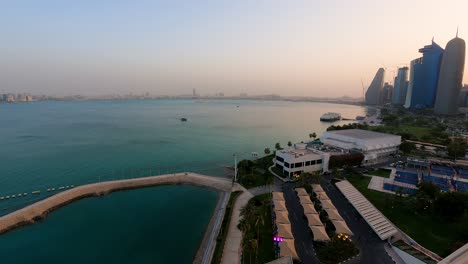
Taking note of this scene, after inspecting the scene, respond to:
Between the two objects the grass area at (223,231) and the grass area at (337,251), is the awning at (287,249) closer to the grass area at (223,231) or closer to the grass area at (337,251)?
the grass area at (337,251)

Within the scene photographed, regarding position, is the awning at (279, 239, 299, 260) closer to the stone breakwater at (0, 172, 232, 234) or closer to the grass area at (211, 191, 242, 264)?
the grass area at (211, 191, 242, 264)

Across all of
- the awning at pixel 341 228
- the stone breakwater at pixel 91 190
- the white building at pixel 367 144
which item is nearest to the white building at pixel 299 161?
the stone breakwater at pixel 91 190

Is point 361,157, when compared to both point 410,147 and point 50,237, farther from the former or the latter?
point 50,237

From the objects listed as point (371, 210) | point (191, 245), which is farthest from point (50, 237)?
point (371, 210)

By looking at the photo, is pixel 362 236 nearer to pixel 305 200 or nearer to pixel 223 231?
pixel 305 200

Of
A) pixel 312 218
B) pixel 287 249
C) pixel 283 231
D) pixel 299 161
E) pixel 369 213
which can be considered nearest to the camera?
pixel 287 249

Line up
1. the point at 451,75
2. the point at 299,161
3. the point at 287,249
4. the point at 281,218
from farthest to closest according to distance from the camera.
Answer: the point at 451,75
the point at 299,161
the point at 281,218
the point at 287,249

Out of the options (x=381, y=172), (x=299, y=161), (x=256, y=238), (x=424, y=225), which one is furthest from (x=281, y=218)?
(x=381, y=172)
